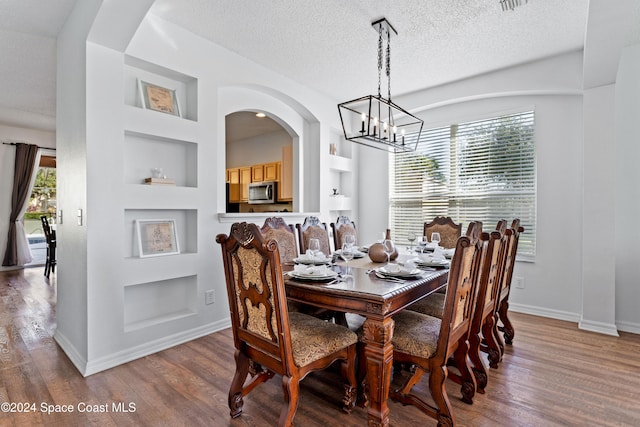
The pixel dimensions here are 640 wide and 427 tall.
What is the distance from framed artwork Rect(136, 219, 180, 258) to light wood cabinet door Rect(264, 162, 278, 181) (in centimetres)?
332

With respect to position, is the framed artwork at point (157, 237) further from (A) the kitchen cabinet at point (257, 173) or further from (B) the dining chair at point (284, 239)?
(A) the kitchen cabinet at point (257, 173)

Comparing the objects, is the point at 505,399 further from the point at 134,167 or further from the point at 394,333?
the point at 134,167

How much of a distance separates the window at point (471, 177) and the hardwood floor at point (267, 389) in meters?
1.48

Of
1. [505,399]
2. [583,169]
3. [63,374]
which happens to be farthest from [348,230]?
[63,374]

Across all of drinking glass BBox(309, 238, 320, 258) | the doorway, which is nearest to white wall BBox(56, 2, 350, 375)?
drinking glass BBox(309, 238, 320, 258)

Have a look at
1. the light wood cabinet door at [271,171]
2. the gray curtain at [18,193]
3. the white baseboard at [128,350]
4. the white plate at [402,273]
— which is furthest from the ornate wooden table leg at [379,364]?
the gray curtain at [18,193]

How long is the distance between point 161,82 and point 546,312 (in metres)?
4.63

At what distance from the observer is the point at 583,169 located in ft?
10.8

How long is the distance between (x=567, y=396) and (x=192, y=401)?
234 centimetres

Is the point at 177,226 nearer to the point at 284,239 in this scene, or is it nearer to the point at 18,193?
the point at 284,239

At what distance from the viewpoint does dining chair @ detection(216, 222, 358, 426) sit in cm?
156

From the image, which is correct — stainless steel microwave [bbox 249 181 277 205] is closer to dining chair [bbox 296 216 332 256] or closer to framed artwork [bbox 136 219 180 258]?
dining chair [bbox 296 216 332 256]

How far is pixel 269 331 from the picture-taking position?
1629 millimetres

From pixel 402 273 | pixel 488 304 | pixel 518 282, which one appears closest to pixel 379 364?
pixel 402 273
